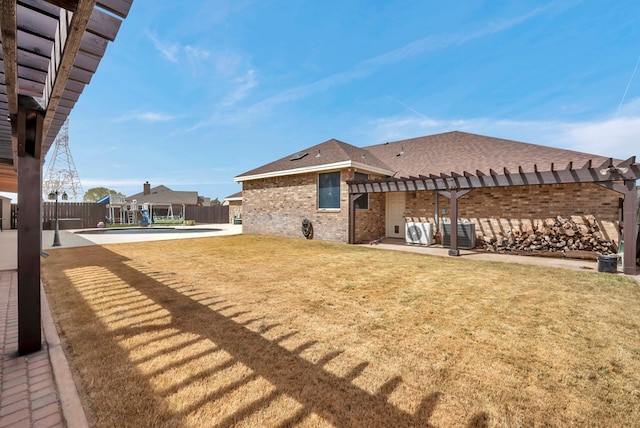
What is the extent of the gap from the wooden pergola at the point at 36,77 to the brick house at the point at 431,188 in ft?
29.0

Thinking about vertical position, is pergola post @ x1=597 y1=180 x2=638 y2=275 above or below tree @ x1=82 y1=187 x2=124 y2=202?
below

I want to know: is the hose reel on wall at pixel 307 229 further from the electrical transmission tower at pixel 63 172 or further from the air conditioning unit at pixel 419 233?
the electrical transmission tower at pixel 63 172

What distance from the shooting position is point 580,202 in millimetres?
8555

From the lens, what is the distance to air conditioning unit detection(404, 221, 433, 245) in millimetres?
10352

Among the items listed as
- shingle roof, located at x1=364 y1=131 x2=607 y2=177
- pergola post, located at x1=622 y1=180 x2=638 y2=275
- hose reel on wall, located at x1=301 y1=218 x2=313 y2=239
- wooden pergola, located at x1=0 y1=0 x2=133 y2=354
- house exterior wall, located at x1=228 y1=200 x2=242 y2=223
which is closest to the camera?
wooden pergola, located at x1=0 y1=0 x2=133 y2=354

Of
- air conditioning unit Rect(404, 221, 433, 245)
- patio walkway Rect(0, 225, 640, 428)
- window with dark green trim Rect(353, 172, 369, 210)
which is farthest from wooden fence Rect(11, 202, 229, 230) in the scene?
air conditioning unit Rect(404, 221, 433, 245)

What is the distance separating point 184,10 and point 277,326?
9.75 metres

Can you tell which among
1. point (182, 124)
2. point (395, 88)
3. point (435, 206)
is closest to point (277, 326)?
point (435, 206)

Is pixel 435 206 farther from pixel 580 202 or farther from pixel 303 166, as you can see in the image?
pixel 303 166

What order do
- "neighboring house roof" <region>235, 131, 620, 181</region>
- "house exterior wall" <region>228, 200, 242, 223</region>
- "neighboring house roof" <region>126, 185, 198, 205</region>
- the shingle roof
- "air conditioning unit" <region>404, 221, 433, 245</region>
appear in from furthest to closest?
1. "neighboring house roof" <region>126, 185, 198, 205</region>
2. "house exterior wall" <region>228, 200, 242, 223</region>
3. "air conditioning unit" <region>404, 221, 433, 245</region>
4. "neighboring house roof" <region>235, 131, 620, 181</region>
5. the shingle roof

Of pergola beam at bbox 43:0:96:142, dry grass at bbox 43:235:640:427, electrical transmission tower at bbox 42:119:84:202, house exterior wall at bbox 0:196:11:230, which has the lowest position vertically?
dry grass at bbox 43:235:640:427

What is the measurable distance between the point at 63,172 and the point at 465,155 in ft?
224

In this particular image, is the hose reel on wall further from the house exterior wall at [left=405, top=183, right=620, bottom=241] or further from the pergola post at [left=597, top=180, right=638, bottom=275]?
the pergola post at [left=597, top=180, right=638, bottom=275]

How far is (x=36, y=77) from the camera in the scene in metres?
2.72
